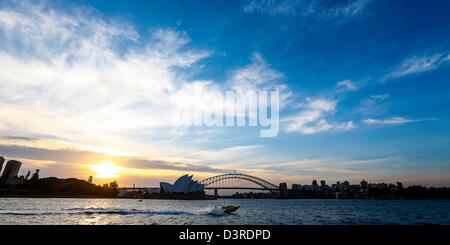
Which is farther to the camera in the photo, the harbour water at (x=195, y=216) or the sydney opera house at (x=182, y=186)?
the sydney opera house at (x=182, y=186)

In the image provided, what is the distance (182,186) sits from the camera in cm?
17925

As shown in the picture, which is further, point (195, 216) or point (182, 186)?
point (182, 186)

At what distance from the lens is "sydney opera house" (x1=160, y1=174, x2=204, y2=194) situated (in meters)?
180

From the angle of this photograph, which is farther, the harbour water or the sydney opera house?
the sydney opera house

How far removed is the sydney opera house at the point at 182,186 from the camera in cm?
17950
